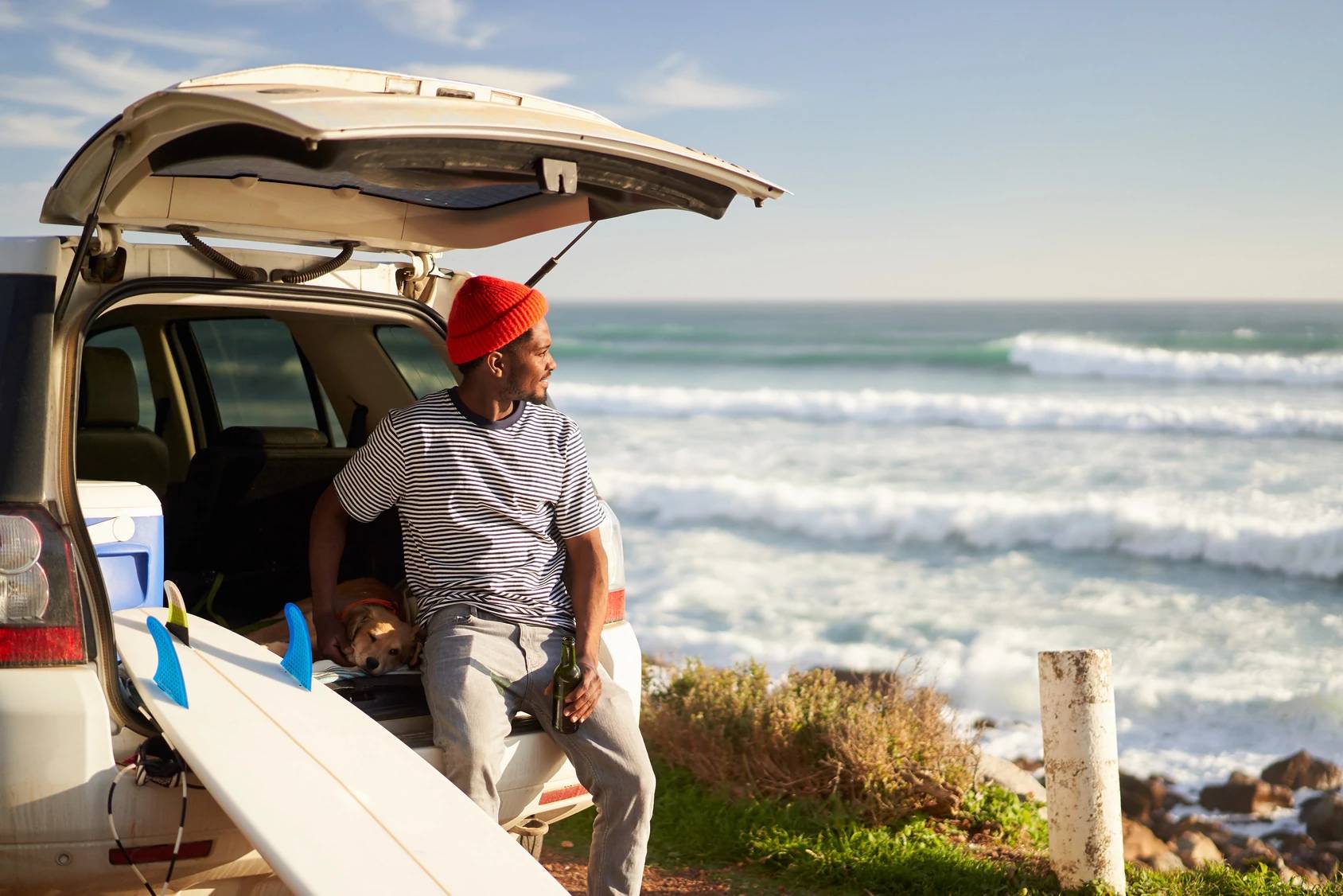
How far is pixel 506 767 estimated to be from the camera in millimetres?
3422

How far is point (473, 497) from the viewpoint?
3.55 metres

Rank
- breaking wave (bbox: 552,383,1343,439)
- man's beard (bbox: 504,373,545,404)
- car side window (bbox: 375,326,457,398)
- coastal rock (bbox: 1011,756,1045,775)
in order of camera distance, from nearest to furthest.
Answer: man's beard (bbox: 504,373,545,404) → car side window (bbox: 375,326,457,398) → coastal rock (bbox: 1011,756,1045,775) → breaking wave (bbox: 552,383,1343,439)

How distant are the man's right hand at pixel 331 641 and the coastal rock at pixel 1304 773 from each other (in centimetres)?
807

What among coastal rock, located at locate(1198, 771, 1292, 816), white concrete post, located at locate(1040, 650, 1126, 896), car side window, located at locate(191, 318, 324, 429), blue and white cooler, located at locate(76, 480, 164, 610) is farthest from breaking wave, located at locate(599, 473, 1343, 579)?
blue and white cooler, located at locate(76, 480, 164, 610)

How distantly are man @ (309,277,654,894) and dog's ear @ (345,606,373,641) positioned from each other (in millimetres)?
44

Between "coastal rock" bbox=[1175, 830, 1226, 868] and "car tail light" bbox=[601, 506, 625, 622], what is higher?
"car tail light" bbox=[601, 506, 625, 622]

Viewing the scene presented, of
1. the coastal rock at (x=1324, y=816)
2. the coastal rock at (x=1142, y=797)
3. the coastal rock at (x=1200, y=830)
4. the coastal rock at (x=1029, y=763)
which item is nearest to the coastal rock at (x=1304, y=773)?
the coastal rock at (x=1324, y=816)

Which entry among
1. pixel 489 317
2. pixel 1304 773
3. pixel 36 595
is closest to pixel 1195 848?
pixel 1304 773

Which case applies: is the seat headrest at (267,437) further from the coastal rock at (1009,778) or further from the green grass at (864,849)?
the coastal rock at (1009,778)

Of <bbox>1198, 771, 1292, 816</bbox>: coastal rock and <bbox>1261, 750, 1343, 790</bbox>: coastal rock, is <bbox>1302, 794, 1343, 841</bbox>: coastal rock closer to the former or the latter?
<bbox>1198, 771, 1292, 816</bbox>: coastal rock

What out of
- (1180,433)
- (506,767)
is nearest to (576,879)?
(506,767)

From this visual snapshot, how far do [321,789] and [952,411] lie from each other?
2826 centimetres

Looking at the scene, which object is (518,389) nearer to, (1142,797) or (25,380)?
(25,380)

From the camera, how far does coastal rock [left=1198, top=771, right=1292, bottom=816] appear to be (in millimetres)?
9008
